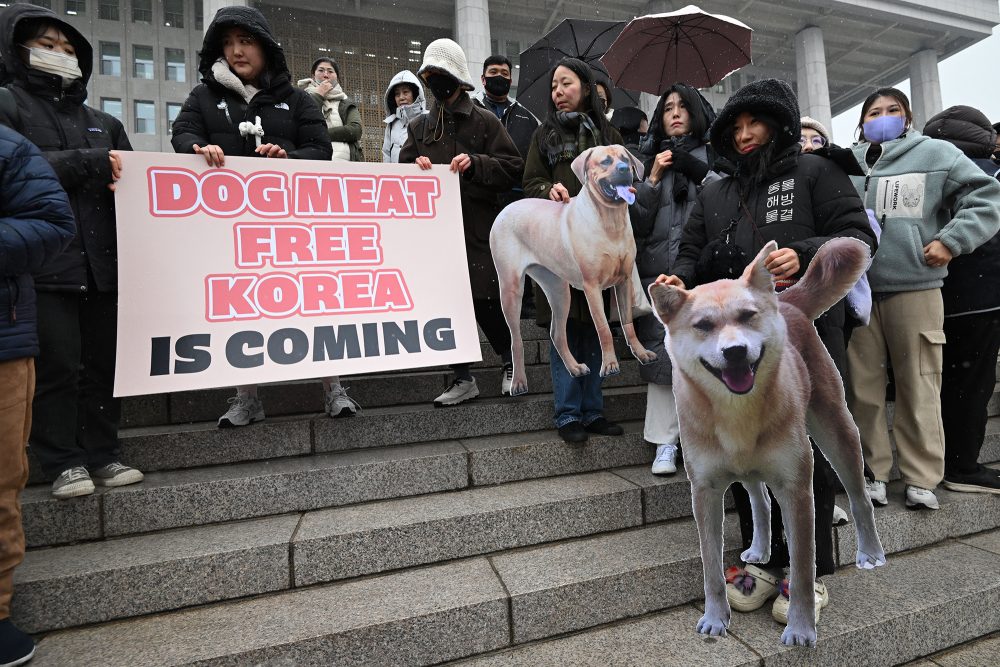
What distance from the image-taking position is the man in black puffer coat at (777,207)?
79.7 inches

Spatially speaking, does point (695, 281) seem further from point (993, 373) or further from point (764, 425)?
→ point (993, 373)

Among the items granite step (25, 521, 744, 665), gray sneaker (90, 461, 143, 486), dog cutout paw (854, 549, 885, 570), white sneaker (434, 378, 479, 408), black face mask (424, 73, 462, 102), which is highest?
black face mask (424, 73, 462, 102)

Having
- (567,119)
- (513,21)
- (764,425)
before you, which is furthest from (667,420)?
(513,21)

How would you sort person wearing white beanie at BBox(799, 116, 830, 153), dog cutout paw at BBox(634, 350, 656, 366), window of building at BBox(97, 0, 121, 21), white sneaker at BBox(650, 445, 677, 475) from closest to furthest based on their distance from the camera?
dog cutout paw at BBox(634, 350, 656, 366) < white sneaker at BBox(650, 445, 677, 475) < person wearing white beanie at BBox(799, 116, 830, 153) < window of building at BBox(97, 0, 121, 21)

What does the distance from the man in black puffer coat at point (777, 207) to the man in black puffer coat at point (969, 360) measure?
1718mm

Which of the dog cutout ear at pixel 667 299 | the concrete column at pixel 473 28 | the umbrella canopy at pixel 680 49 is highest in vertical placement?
the concrete column at pixel 473 28

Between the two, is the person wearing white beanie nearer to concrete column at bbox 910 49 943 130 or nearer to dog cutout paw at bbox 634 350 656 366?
dog cutout paw at bbox 634 350 656 366

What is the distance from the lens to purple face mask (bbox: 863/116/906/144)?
9.67 feet

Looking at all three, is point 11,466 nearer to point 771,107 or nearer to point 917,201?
point 771,107

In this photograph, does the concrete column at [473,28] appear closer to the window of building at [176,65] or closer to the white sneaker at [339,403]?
the window of building at [176,65]

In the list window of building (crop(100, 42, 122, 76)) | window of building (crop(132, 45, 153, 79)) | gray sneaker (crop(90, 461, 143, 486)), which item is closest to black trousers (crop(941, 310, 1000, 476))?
gray sneaker (crop(90, 461, 143, 486))

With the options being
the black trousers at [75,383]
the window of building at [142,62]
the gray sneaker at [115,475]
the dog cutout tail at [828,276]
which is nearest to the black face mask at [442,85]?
the black trousers at [75,383]

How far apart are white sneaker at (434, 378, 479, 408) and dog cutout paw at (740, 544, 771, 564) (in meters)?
1.95

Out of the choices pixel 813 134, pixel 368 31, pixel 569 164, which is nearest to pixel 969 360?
pixel 813 134
